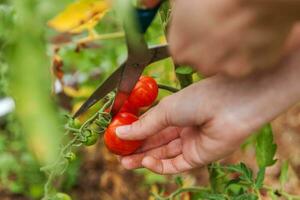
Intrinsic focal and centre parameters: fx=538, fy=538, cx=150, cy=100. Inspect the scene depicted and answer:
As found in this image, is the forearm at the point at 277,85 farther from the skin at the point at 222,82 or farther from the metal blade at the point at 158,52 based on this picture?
the metal blade at the point at 158,52

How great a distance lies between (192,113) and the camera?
1.05m

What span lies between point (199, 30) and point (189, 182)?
4.83 ft

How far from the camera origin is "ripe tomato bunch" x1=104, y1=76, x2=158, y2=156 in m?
1.16

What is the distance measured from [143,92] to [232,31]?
0.47 m

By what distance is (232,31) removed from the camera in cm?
70

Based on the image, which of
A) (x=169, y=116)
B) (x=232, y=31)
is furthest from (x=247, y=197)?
(x=232, y=31)

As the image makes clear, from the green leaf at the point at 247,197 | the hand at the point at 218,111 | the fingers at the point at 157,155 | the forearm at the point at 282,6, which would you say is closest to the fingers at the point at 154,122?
the hand at the point at 218,111

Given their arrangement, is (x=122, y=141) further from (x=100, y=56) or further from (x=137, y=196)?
(x=137, y=196)

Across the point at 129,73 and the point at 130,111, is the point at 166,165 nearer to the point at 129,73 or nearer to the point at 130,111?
the point at 130,111

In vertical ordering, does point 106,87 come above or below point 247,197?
above

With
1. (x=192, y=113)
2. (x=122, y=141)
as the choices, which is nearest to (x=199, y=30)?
(x=192, y=113)

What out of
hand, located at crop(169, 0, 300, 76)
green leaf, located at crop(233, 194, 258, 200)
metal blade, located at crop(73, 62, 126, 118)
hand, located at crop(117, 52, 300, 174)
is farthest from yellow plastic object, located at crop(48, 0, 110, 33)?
hand, located at crop(169, 0, 300, 76)

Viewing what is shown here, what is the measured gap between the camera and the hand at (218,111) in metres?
0.97

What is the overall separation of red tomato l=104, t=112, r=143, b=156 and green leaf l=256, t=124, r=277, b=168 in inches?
12.2
